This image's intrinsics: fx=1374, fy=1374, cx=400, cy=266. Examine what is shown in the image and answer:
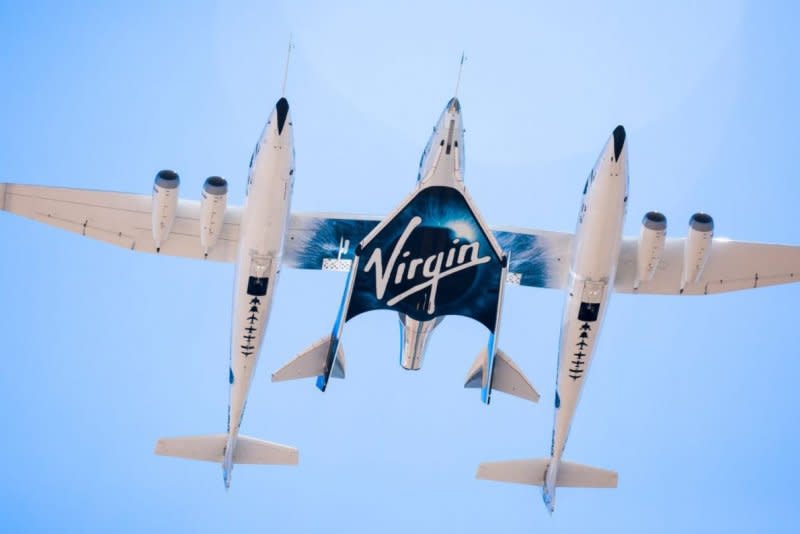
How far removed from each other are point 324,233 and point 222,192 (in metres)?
3.92

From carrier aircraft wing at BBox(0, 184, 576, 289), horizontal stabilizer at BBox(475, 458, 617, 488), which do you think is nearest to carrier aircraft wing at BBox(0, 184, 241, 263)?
carrier aircraft wing at BBox(0, 184, 576, 289)

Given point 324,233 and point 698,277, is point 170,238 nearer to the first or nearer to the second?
point 324,233

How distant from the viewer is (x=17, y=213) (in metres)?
35.6

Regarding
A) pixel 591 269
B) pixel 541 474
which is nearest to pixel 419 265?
pixel 591 269

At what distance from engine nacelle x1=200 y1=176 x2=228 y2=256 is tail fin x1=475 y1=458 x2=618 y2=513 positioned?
10502mm

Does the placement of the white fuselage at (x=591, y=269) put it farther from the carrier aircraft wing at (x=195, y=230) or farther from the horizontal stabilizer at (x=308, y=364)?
the horizontal stabilizer at (x=308, y=364)

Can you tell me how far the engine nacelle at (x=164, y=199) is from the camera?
111ft

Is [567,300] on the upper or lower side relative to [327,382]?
upper

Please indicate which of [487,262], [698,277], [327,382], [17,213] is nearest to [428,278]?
[487,262]

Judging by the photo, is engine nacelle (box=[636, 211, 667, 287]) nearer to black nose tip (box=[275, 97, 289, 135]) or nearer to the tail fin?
the tail fin

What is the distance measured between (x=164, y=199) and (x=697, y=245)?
527 inches

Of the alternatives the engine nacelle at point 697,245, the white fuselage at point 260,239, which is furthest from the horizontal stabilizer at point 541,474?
the white fuselage at point 260,239

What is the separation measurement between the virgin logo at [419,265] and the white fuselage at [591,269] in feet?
8.20

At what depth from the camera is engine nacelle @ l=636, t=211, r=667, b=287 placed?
34.0 metres
